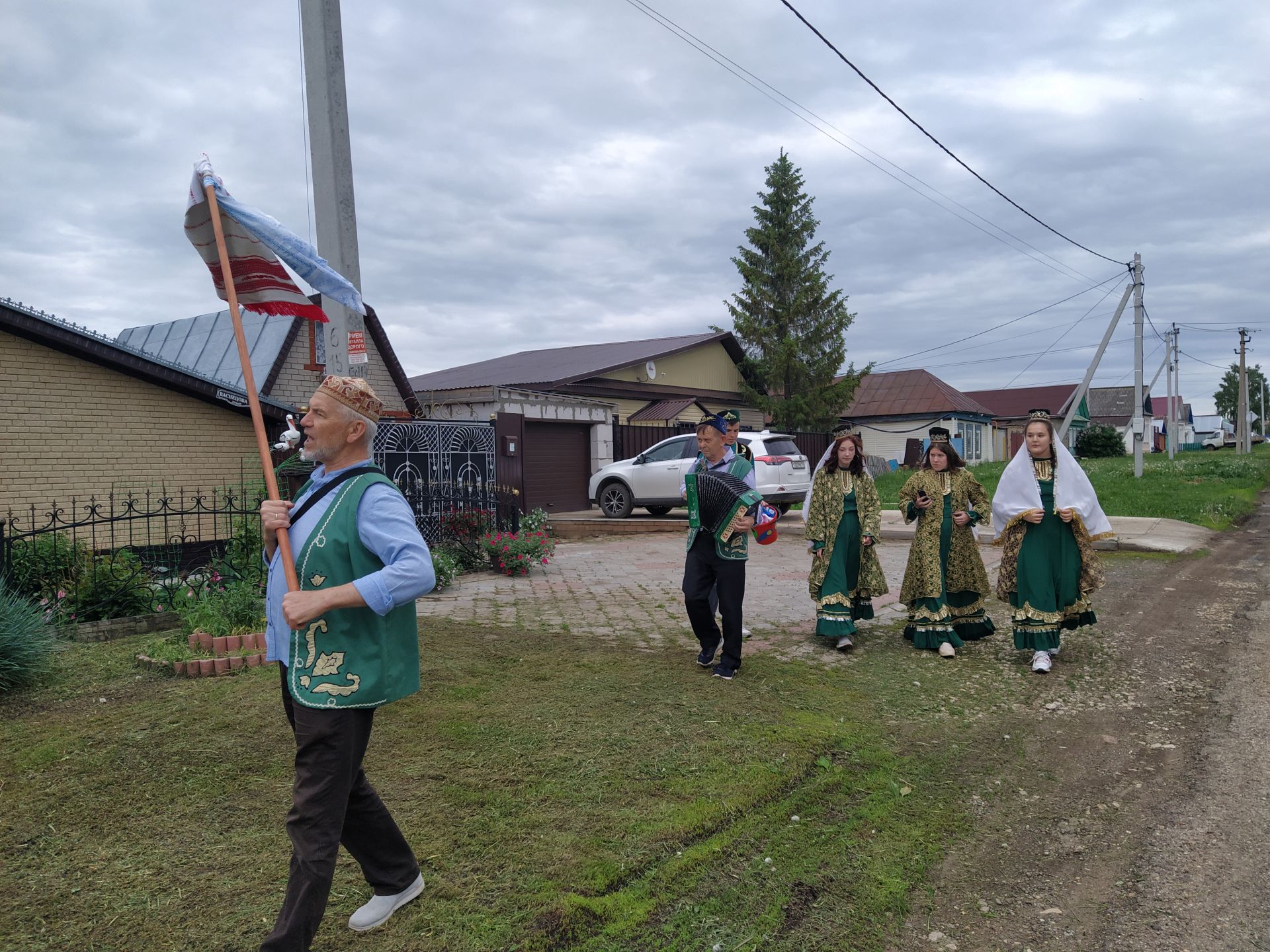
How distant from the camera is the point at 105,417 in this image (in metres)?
11.2

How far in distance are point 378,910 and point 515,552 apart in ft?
25.7

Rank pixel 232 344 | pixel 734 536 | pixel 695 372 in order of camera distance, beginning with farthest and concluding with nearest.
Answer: pixel 695 372 → pixel 232 344 → pixel 734 536

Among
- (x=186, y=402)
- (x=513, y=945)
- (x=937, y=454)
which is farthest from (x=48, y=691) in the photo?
(x=186, y=402)

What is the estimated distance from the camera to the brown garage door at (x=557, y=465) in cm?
1816

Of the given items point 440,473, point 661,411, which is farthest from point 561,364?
point 440,473

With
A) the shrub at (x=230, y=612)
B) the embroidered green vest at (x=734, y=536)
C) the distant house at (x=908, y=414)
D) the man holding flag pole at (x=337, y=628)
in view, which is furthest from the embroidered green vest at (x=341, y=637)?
the distant house at (x=908, y=414)

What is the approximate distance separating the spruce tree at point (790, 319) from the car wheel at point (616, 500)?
12.8 meters

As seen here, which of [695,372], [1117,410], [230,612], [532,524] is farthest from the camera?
[1117,410]

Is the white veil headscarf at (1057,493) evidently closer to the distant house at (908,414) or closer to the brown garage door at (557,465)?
the brown garage door at (557,465)

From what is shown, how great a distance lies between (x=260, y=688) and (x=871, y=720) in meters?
3.72

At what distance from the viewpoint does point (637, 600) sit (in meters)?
8.99

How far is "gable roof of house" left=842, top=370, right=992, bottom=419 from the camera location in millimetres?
36625

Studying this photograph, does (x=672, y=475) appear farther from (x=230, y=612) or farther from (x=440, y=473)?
(x=230, y=612)

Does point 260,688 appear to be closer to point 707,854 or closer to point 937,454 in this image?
point 707,854
